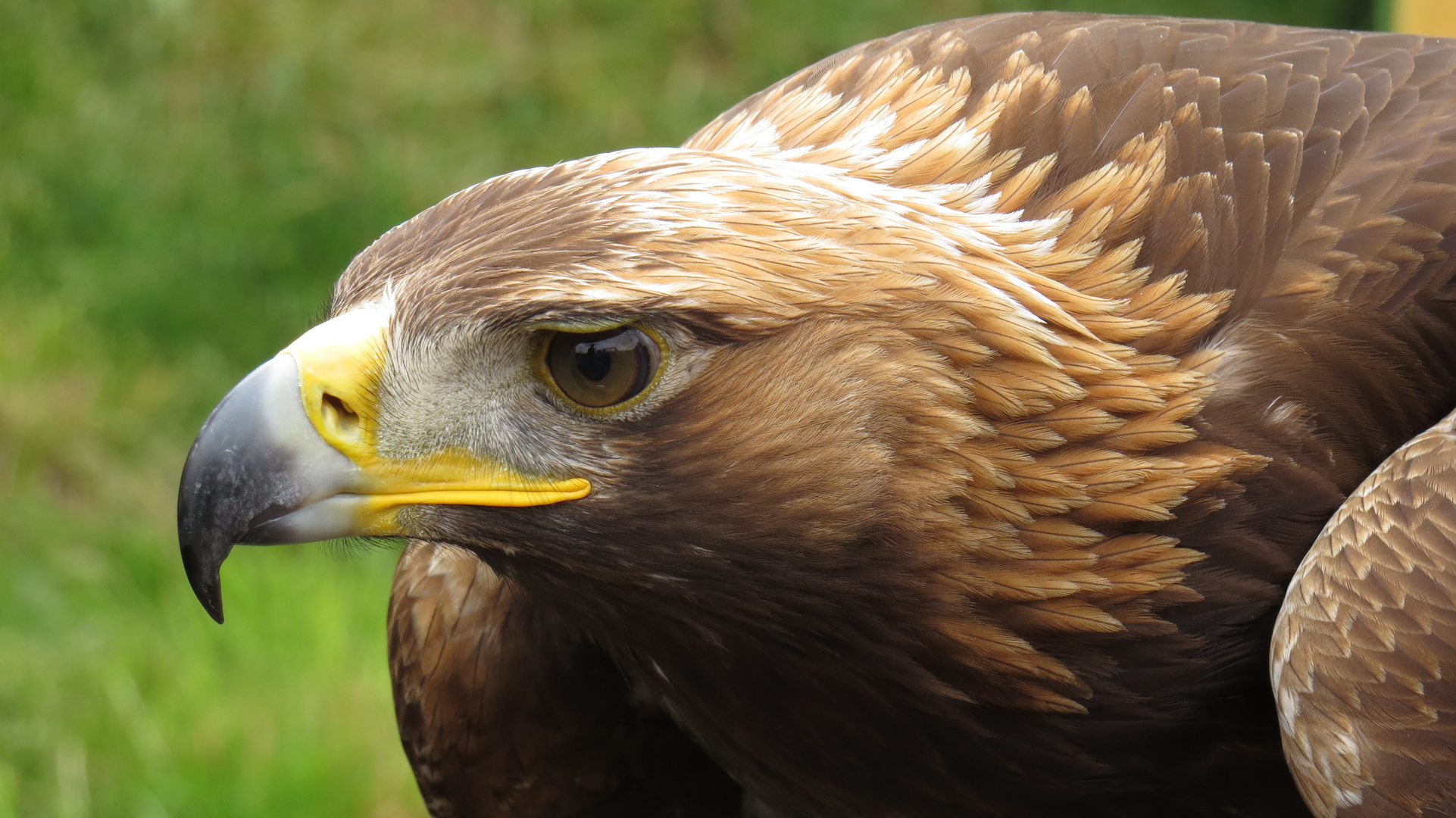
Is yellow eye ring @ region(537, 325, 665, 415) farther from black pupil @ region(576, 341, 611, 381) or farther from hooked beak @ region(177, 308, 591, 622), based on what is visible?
hooked beak @ region(177, 308, 591, 622)

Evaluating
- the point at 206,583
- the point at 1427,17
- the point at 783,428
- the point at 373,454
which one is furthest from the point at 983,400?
the point at 1427,17

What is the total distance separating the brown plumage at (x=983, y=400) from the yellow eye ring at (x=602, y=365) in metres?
0.02

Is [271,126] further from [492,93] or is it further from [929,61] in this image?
[929,61]

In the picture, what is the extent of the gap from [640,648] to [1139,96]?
1.22 m

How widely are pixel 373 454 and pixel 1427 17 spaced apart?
5.25 meters

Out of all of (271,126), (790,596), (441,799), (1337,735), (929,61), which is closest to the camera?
(1337,735)

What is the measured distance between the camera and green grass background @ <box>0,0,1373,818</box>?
14.4 feet

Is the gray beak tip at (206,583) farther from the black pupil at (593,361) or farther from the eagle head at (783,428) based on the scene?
the black pupil at (593,361)

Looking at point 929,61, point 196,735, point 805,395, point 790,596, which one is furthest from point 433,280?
point 196,735

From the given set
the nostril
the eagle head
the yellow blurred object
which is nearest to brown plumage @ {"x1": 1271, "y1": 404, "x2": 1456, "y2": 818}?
the eagle head

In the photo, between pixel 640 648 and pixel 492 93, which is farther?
pixel 492 93

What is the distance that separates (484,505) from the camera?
220 centimetres

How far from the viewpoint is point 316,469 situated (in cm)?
213

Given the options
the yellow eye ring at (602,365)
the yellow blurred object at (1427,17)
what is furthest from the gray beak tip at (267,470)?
the yellow blurred object at (1427,17)
